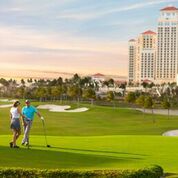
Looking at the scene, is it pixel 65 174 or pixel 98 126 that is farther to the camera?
pixel 98 126

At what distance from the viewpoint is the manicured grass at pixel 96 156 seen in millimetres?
14719

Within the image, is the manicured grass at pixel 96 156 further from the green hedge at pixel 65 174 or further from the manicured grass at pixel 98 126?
the manicured grass at pixel 98 126

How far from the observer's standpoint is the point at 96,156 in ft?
55.7

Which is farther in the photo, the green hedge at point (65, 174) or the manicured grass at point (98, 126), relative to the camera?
the manicured grass at point (98, 126)

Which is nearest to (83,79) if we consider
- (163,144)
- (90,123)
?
(90,123)

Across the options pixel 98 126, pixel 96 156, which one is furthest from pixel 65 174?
pixel 98 126

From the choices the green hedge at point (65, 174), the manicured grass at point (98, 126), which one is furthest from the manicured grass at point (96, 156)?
the manicured grass at point (98, 126)

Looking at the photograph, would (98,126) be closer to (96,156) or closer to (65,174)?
(96,156)

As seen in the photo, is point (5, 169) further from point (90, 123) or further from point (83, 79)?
point (83, 79)

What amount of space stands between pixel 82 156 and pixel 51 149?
2320 mm

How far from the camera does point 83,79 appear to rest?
191375 mm

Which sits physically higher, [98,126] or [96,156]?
[96,156]

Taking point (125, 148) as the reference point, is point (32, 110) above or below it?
above

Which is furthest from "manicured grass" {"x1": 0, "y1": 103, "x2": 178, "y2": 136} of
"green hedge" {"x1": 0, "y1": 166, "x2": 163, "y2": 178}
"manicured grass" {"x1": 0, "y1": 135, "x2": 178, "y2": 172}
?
"green hedge" {"x1": 0, "y1": 166, "x2": 163, "y2": 178}
